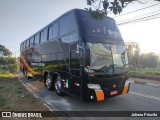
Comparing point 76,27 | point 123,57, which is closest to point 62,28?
point 76,27

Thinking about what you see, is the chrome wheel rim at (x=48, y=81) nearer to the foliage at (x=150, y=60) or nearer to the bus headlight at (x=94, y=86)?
the bus headlight at (x=94, y=86)

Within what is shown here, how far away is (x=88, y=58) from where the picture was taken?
6609mm

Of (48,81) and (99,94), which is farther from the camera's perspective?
(48,81)

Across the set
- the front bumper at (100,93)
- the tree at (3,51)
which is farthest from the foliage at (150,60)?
the tree at (3,51)

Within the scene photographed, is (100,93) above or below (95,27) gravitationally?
below

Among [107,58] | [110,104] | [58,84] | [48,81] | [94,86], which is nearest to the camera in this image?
[94,86]

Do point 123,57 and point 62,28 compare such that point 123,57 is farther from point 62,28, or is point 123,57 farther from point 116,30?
point 62,28

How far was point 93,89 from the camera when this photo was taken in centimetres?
677

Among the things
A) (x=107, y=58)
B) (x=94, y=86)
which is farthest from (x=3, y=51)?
(x=94, y=86)

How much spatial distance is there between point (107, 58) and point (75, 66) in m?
1.31

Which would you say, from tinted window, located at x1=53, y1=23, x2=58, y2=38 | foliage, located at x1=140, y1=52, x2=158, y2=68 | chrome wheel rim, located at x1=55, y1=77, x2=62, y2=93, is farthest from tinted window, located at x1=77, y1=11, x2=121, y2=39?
foliage, located at x1=140, y1=52, x2=158, y2=68

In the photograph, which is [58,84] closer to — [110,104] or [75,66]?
[75,66]

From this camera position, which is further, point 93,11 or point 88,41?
point 88,41

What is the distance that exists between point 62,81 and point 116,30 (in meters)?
3.47
